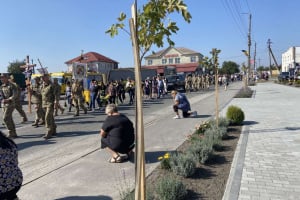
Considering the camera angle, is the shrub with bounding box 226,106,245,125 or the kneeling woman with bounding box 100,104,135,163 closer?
the kneeling woman with bounding box 100,104,135,163

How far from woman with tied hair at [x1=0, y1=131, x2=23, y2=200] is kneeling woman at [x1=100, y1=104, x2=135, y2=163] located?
288 cm

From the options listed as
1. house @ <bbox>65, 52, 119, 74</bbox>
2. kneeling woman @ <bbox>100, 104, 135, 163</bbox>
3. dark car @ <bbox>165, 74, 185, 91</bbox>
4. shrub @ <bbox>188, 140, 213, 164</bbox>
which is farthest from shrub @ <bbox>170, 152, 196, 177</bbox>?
house @ <bbox>65, 52, 119, 74</bbox>

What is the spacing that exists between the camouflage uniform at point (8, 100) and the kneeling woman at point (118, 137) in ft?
14.7

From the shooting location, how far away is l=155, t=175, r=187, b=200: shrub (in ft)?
13.9

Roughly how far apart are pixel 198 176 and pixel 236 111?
5.60 metres

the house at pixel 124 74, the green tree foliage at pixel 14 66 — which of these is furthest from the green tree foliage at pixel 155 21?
the green tree foliage at pixel 14 66

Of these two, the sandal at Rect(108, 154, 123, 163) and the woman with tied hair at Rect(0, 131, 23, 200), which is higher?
the woman with tied hair at Rect(0, 131, 23, 200)

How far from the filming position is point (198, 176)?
17.8ft

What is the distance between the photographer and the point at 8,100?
32.2 feet

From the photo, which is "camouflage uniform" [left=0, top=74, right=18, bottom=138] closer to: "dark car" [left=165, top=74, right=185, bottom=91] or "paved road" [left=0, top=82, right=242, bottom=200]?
"paved road" [left=0, top=82, right=242, bottom=200]

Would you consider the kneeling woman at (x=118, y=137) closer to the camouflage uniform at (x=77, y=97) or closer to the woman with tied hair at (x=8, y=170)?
the woman with tied hair at (x=8, y=170)

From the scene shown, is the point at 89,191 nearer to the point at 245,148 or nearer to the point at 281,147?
the point at 245,148

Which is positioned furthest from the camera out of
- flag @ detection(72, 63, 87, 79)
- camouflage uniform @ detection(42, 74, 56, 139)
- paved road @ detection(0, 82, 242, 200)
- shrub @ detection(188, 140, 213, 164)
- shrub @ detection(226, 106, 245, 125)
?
flag @ detection(72, 63, 87, 79)

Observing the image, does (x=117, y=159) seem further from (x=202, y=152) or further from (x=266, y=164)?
(x=266, y=164)
